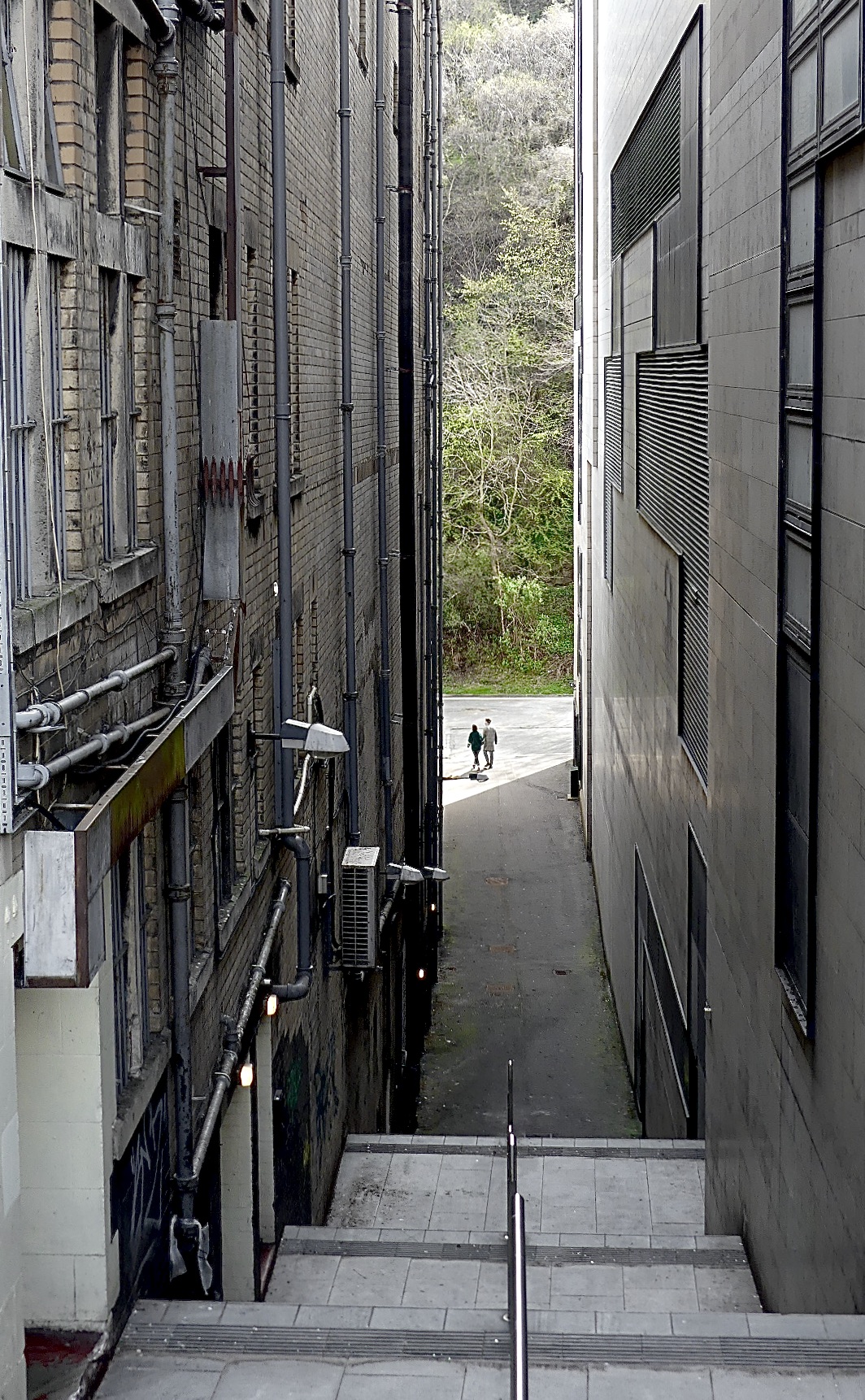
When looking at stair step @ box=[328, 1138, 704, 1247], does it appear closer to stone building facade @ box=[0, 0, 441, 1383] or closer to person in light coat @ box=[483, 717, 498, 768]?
stone building facade @ box=[0, 0, 441, 1383]

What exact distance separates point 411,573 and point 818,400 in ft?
44.7

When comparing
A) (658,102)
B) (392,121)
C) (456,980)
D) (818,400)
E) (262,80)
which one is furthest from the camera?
(456,980)

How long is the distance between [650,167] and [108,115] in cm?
1116

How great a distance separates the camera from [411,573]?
68.7ft

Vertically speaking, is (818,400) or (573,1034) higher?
(818,400)

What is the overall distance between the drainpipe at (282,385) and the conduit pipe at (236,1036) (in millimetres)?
512

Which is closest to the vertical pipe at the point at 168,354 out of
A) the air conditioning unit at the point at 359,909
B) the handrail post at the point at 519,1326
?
the handrail post at the point at 519,1326

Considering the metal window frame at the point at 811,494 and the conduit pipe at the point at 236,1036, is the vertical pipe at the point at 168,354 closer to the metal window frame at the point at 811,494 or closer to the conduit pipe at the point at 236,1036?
the conduit pipe at the point at 236,1036

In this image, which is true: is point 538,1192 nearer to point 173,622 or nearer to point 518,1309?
point 173,622

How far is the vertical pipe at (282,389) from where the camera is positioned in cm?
1052

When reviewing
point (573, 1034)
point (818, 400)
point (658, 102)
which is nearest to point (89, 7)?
point (818, 400)

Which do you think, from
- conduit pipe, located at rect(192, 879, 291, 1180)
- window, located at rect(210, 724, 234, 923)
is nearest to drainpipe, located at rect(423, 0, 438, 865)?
conduit pipe, located at rect(192, 879, 291, 1180)

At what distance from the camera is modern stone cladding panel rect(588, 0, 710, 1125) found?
14555 millimetres

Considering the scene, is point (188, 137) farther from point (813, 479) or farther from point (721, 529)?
point (721, 529)
